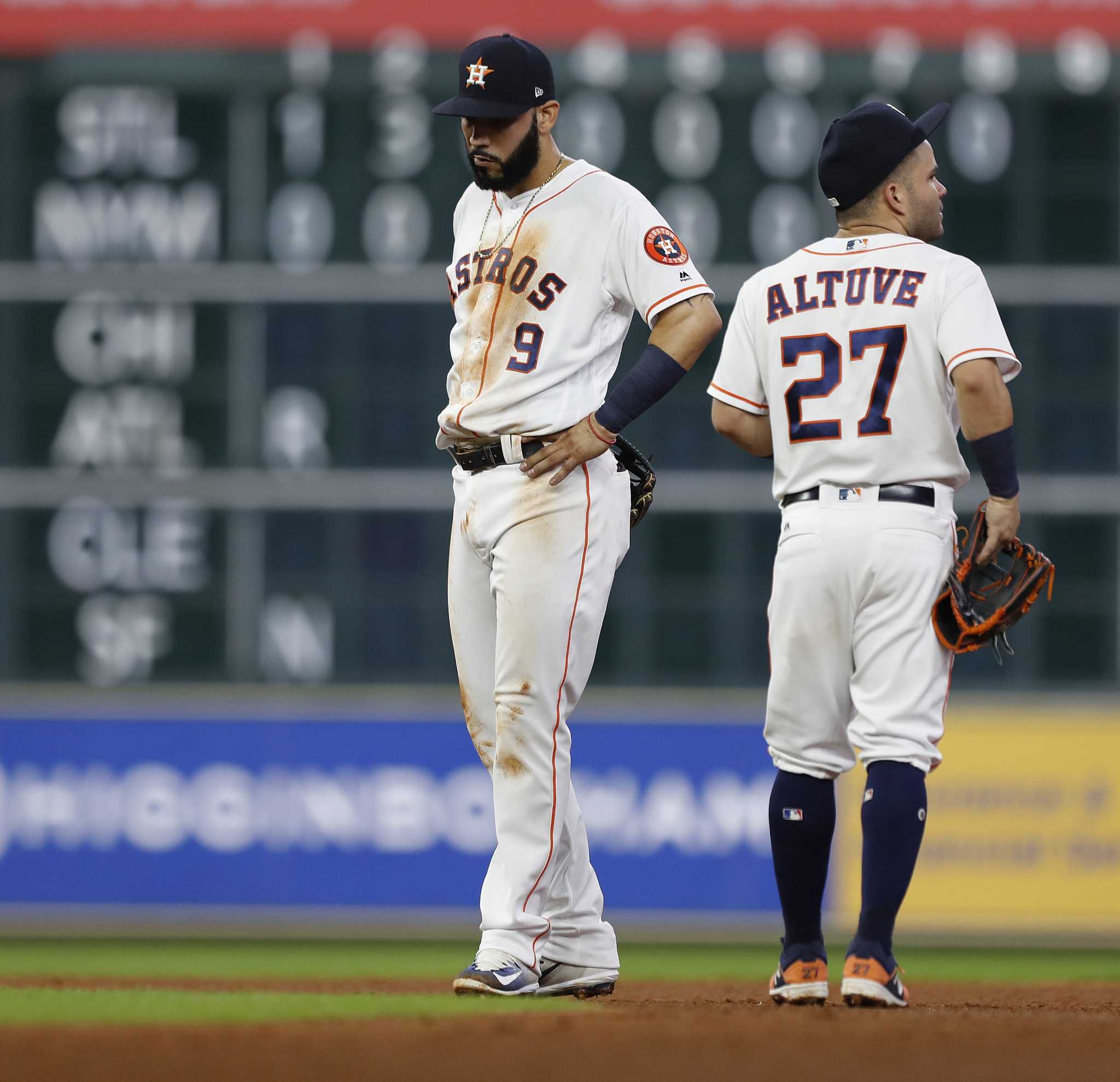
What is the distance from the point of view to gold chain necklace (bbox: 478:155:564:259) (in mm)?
3984

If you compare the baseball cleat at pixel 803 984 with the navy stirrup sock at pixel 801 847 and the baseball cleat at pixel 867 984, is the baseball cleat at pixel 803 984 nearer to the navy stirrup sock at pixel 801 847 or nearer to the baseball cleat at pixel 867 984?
the navy stirrup sock at pixel 801 847

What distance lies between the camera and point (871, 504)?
12.2ft

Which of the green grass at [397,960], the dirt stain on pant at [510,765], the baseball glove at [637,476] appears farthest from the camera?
the green grass at [397,960]

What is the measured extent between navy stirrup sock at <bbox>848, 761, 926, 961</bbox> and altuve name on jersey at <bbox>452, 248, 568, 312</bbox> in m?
1.09

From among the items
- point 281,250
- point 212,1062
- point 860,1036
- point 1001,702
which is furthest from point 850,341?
point 281,250

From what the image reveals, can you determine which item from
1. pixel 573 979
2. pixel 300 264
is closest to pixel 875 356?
pixel 573 979

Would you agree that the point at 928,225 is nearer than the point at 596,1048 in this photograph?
No

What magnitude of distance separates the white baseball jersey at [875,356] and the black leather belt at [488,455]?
0.46 metres

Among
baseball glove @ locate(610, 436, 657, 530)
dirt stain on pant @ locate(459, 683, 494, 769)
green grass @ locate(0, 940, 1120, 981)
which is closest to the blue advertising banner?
green grass @ locate(0, 940, 1120, 981)

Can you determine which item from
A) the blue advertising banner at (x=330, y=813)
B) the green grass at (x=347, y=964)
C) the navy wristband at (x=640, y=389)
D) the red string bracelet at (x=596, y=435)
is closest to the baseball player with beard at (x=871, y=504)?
the navy wristband at (x=640, y=389)

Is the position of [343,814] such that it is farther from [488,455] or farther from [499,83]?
[499,83]

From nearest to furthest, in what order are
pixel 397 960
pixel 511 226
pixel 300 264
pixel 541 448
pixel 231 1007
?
pixel 231 1007
pixel 541 448
pixel 511 226
pixel 397 960
pixel 300 264

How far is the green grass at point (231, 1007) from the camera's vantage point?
11.4ft

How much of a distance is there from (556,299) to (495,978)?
50.4 inches
